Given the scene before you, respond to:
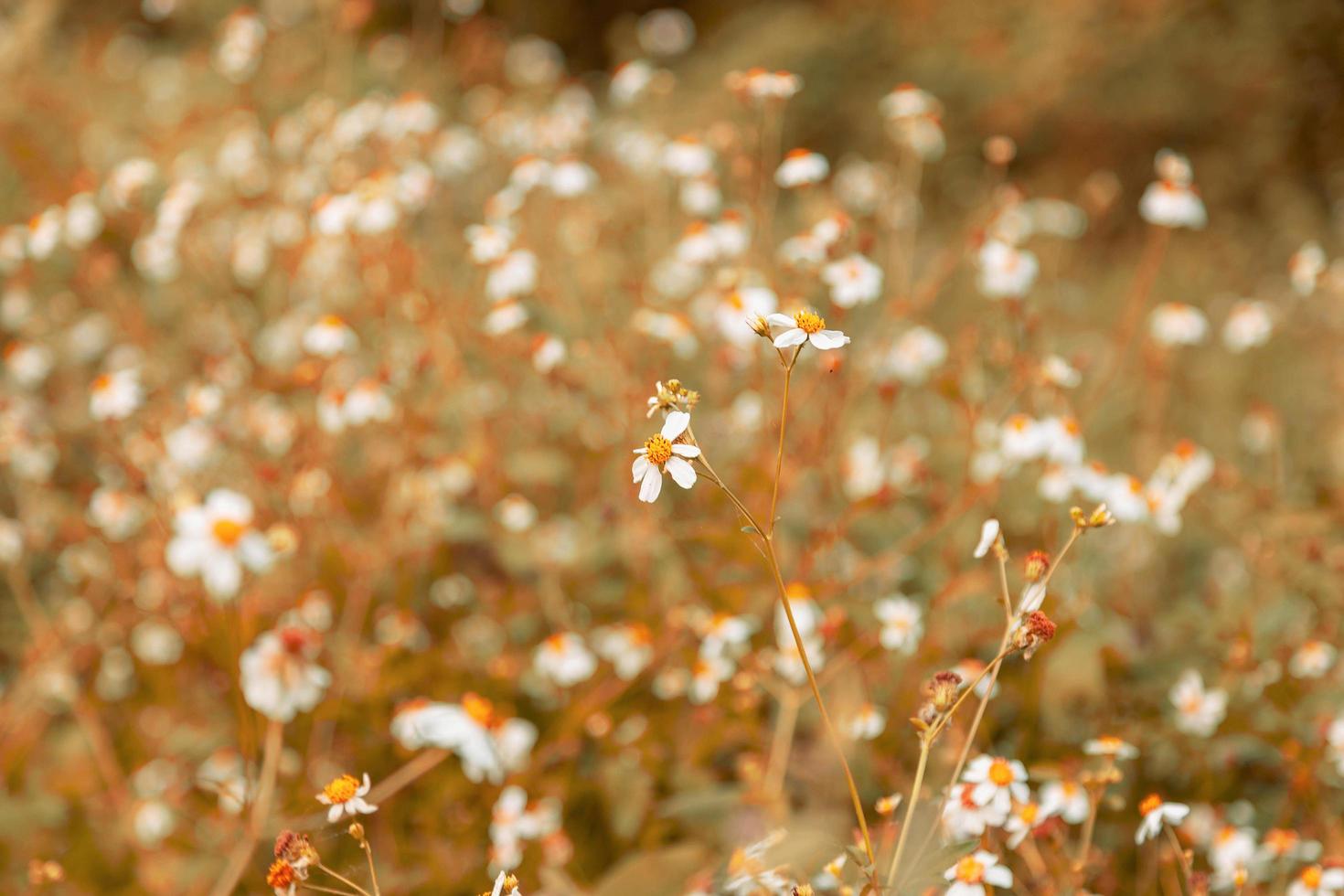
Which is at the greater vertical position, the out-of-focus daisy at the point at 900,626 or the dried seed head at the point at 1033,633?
the dried seed head at the point at 1033,633

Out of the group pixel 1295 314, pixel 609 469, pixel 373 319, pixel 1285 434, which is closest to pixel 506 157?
pixel 373 319

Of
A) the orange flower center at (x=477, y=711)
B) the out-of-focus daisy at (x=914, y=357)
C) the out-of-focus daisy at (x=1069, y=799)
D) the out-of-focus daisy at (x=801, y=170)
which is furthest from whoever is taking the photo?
the out-of-focus daisy at (x=914, y=357)

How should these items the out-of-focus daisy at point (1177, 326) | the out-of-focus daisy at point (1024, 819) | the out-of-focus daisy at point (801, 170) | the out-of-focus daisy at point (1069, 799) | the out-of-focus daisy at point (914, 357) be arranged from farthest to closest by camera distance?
the out-of-focus daisy at point (914, 357) → the out-of-focus daisy at point (1177, 326) → the out-of-focus daisy at point (801, 170) → the out-of-focus daisy at point (1069, 799) → the out-of-focus daisy at point (1024, 819)

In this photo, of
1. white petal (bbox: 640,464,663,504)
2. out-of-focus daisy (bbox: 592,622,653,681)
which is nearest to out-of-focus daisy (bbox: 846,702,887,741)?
out-of-focus daisy (bbox: 592,622,653,681)

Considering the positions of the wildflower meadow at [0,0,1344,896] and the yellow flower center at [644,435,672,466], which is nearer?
the yellow flower center at [644,435,672,466]

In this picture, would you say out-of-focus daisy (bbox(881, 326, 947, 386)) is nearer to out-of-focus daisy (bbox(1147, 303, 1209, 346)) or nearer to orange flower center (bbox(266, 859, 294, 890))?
out-of-focus daisy (bbox(1147, 303, 1209, 346))

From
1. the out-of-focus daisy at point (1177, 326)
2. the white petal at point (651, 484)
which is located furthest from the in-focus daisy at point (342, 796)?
the out-of-focus daisy at point (1177, 326)

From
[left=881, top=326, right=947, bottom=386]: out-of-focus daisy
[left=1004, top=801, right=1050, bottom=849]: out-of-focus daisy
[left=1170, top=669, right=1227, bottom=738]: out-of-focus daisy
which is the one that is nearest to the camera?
[left=1004, top=801, right=1050, bottom=849]: out-of-focus daisy

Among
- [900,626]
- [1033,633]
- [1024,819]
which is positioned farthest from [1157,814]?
[900,626]

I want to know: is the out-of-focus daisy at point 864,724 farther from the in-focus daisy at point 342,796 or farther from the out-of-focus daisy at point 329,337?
the out-of-focus daisy at point 329,337
